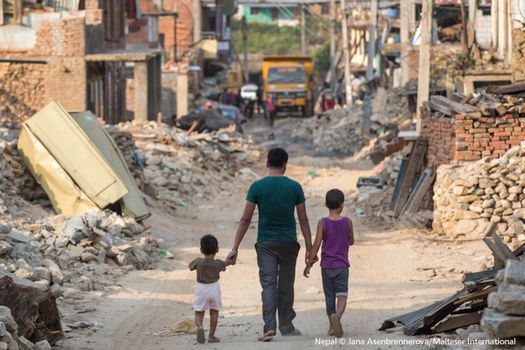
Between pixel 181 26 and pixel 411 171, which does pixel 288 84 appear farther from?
pixel 411 171

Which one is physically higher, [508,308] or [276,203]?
[276,203]

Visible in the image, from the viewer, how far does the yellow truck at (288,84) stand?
5291cm

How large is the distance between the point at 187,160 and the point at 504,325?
18695mm

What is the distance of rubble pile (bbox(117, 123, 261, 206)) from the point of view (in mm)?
23703

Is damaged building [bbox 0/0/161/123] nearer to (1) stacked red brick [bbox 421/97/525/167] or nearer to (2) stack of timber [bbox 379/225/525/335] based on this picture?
(1) stacked red brick [bbox 421/97/525/167]

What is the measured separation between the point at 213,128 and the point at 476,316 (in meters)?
25.7

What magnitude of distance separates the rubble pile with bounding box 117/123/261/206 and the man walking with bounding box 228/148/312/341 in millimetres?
11471

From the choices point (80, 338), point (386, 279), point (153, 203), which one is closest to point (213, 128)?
point (153, 203)

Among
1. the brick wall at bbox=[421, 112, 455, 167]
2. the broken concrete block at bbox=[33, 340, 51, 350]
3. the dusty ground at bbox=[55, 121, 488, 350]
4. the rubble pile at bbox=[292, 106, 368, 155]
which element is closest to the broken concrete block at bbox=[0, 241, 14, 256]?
the dusty ground at bbox=[55, 121, 488, 350]

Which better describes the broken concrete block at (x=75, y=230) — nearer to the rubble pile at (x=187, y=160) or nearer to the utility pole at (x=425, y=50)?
the rubble pile at (x=187, y=160)

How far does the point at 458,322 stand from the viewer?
30.8 ft

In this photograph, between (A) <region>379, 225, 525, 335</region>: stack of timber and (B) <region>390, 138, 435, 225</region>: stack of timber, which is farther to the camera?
(B) <region>390, 138, 435, 225</region>: stack of timber

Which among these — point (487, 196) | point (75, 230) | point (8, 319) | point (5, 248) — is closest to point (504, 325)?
point (8, 319)

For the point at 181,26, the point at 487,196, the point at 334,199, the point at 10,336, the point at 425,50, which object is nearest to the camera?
the point at 10,336
